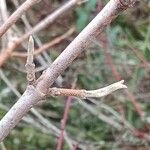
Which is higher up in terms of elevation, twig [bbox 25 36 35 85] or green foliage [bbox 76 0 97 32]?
green foliage [bbox 76 0 97 32]

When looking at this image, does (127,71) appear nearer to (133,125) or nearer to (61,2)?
(133,125)

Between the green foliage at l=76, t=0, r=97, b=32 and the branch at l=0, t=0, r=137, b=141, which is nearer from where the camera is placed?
the branch at l=0, t=0, r=137, b=141

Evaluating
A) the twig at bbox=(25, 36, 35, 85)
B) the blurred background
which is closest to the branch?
the twig at bbox=(25, 36, 35, 85)

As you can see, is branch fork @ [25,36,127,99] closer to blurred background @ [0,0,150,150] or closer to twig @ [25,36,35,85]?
twig @ [25,36,35,85]

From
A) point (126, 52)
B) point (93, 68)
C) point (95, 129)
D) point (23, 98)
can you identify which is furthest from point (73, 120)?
point (23, 98)

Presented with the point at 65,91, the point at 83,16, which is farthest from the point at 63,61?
the point at 83,16

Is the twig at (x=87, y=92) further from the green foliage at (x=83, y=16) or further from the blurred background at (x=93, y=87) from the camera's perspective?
the green foliage at (x=83, y=16)

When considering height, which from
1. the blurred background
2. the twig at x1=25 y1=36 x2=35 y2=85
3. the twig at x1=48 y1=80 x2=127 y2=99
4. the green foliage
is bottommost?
the twig at x1=48 y1=80 x2=127 y2=99
